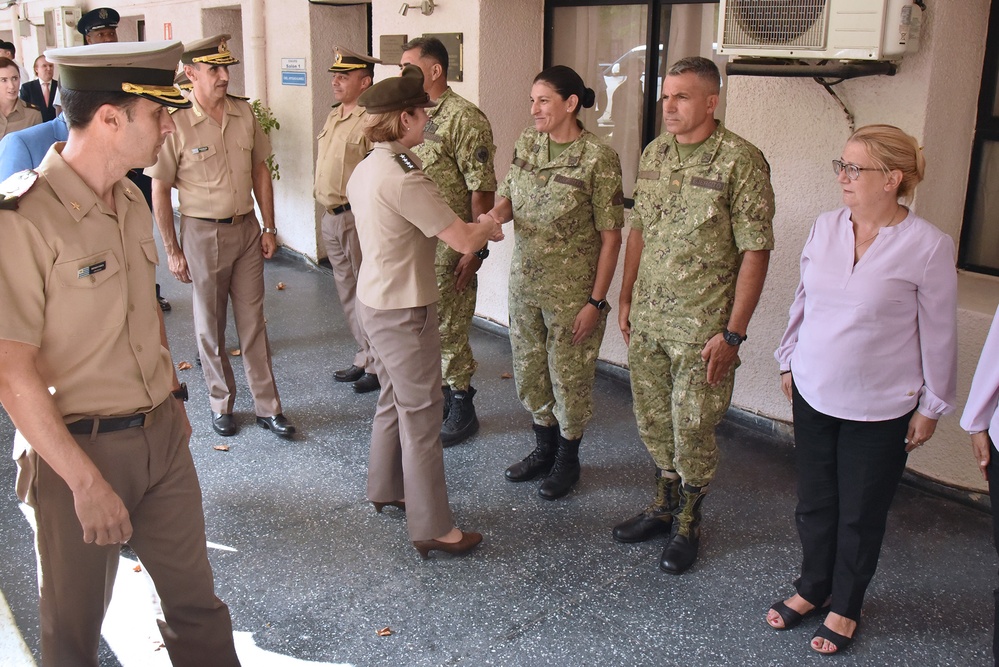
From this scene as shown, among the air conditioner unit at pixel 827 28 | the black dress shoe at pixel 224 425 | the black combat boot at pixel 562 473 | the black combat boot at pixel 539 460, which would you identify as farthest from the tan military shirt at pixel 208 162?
the air conditioner unit at pixel 827 28

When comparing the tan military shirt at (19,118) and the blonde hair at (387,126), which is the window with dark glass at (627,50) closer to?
the blonde hair at (387,126)

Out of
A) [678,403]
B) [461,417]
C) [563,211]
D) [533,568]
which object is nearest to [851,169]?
[678,403]

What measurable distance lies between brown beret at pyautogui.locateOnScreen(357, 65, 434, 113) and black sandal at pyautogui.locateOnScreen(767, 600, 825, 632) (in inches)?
83.0

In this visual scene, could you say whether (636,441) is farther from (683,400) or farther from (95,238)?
(95,238)

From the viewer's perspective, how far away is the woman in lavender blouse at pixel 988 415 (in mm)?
2270

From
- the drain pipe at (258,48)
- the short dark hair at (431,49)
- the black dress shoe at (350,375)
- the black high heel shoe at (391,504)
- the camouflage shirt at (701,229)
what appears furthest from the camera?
the drain pipe at (258,48)

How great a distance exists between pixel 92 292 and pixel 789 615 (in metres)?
2.28

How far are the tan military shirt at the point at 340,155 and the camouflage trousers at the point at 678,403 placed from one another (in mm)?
2208

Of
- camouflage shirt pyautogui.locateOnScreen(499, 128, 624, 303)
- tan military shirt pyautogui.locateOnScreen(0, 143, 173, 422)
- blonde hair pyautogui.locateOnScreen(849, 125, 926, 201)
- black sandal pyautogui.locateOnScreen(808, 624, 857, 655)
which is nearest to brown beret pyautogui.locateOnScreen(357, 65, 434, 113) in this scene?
camouflage shirt pyautogui.locateOnScreen(499, 128, 624, 303)

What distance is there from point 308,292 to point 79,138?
5.08 meters

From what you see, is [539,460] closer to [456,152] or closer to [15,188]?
[456,152]

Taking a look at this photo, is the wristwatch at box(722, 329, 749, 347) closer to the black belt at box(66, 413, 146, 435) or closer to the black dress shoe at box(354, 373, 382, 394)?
the black belt at box(66, 413, 146, 435)

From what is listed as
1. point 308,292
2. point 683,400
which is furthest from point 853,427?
point 308,292

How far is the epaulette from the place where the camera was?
6.04 feet
